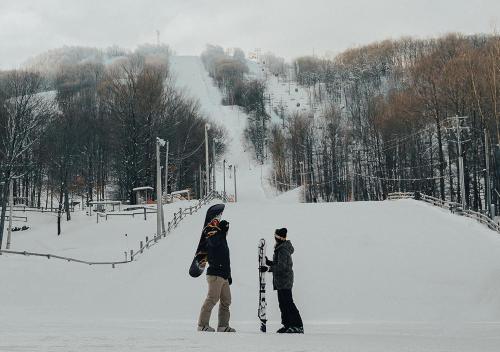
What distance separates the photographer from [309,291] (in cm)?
1798

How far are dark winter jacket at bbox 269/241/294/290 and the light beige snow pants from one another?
879 millimetres

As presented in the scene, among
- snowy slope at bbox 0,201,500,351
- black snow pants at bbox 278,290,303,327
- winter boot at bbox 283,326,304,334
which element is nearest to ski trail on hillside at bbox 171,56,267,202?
snowy slope at bbox 0,201,500,351

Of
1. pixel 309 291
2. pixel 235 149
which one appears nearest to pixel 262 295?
pixel 309 291

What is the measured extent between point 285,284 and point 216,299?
1237 millimetres

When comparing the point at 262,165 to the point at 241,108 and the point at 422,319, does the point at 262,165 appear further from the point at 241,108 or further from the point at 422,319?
the point at 422,319

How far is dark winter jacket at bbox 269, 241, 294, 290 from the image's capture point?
929 centimetres

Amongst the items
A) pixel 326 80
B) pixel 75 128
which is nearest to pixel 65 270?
pixel 75 128

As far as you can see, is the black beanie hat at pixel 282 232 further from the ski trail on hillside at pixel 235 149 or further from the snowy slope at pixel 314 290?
the ski trail on hillside at pixel 235 149

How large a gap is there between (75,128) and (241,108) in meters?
108

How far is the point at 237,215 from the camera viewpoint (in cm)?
3609

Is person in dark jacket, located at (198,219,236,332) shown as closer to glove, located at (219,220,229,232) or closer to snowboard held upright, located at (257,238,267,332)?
glove, located at (219,220,229,232)

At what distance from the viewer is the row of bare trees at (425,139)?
51969 millimetres

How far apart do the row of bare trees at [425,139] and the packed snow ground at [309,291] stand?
1635 cm

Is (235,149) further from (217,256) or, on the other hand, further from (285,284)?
(217,256)
